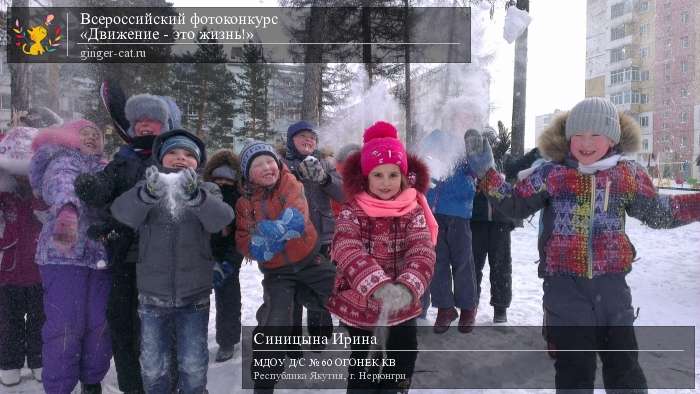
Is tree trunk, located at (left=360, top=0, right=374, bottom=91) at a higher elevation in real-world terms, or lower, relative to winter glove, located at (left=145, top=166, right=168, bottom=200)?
A: higher

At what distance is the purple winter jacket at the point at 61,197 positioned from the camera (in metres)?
2.31

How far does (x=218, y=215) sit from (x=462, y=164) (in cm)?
230

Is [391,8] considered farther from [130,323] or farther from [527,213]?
[130,323]

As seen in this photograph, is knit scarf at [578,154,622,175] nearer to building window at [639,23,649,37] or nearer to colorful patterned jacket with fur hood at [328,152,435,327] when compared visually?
colorful patterned jacket with fur hood at [328,152,435,327]

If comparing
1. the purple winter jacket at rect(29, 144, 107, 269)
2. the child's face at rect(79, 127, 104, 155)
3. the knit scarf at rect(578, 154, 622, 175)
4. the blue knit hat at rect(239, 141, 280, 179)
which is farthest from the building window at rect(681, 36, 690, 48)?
the purple winter jacket at rect(29, 144, 107, 269)

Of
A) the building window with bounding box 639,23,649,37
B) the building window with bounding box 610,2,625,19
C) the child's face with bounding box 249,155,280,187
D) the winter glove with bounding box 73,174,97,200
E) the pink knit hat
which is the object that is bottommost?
the winter glove with bounding box 73,174,97,200

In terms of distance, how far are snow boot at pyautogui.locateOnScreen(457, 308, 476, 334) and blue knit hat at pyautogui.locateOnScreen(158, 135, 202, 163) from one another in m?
2.68

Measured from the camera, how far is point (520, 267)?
20.0 feet

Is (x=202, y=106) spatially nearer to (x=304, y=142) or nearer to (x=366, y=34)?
(x=366, y=34)

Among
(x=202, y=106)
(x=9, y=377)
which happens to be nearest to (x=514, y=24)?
(x=9, y=377)

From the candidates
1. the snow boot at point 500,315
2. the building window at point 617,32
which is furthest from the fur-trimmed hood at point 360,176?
the building window at point 617,32

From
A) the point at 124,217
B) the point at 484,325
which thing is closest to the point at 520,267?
the point at 484,325

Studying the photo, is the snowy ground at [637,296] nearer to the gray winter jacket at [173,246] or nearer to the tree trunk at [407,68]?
the gray winter jacket at [173,246]

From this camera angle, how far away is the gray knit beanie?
2064 millimetres
